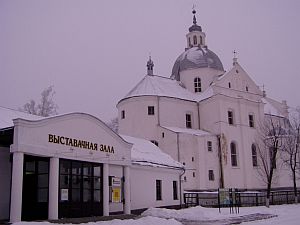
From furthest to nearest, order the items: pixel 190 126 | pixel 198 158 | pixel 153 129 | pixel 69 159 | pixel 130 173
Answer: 1. pixel 190 126
2. pixel 153 129
3. pixel 198 158
4. pixel 130 173
5. pixel 69 159

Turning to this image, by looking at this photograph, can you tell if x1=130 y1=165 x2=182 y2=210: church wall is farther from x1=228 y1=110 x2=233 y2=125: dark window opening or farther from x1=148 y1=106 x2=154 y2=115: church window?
x1=228 y1=110 x2=233 y2=125: dark window opening

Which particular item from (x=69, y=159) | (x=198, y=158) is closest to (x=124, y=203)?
(x=69, y=159)

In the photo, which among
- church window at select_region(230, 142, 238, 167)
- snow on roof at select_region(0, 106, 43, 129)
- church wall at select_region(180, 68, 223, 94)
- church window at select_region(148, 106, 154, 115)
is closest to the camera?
snow on roof at select_region(0, 106, 43, 129)

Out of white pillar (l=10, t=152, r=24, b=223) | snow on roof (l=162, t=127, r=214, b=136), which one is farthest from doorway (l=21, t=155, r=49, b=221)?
snow on roof (l=162, t=127, r=214, b=136)

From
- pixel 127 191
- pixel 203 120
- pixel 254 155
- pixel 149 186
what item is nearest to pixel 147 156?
pixel 149 186

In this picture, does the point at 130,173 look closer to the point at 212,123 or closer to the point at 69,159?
the point at 69,159

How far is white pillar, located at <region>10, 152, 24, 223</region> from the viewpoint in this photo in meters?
16.9

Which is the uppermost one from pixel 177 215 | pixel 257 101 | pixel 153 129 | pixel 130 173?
pixel 257 101

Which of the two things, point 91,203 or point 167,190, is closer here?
point 91,203

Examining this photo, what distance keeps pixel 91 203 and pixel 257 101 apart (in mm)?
38243

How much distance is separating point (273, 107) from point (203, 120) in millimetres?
17765

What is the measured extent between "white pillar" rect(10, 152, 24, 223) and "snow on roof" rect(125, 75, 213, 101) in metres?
34.3

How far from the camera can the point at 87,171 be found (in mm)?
22406

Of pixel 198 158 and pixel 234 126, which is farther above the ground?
pixel 234 126
